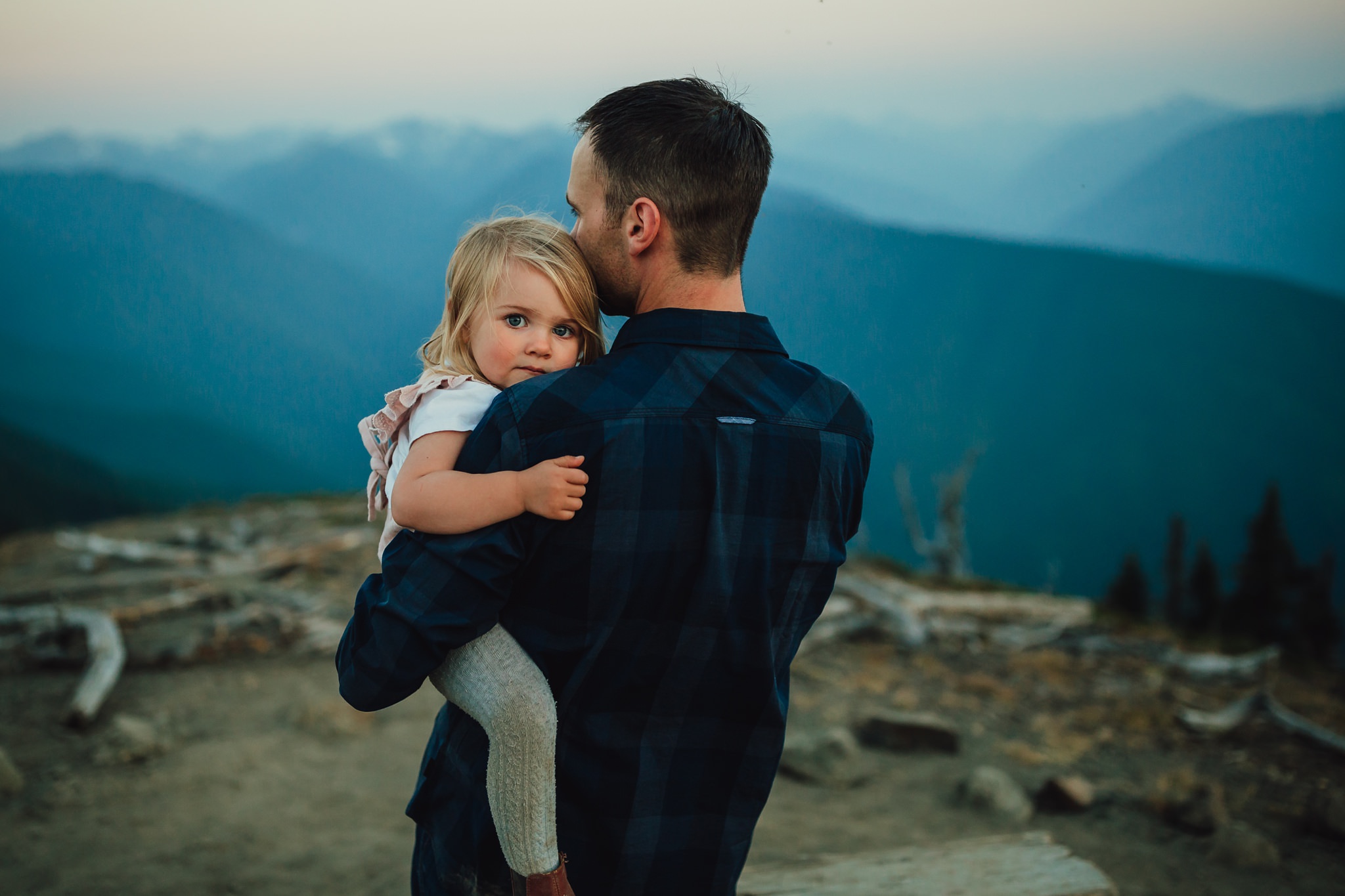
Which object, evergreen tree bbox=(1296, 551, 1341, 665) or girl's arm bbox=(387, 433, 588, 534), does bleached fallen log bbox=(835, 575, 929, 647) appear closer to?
girl's arm bbox=(387, 433, 588, 534)

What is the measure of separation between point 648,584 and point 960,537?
18.5 metres

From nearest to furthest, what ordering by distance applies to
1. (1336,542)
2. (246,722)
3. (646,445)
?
(646,445) < (246,722) < (1336,542)

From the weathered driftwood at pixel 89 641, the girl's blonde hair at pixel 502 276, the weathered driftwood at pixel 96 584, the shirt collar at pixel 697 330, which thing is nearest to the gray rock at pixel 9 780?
the weathered driftwood at pixel 89 641

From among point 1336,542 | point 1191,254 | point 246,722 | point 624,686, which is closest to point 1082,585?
point 1336,542

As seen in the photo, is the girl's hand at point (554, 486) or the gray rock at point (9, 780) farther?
the gray rock at point (9, 780)

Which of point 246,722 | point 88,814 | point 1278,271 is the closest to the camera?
point 88,814

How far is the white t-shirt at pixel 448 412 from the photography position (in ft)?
5.38

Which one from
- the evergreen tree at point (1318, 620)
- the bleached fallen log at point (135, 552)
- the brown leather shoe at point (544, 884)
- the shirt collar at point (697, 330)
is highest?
the shirt collar at point (697, 330)

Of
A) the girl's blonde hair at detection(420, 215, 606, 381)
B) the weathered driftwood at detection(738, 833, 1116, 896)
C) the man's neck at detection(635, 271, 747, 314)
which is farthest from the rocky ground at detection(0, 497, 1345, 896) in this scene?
the man's neck at detection(635, 271, 747, 314)

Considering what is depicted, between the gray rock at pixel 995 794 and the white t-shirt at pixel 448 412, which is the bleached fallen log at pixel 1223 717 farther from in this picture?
the white t-shirt at pixel 448 412

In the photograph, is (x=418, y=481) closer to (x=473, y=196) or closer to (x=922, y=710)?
(x=922, y=710)

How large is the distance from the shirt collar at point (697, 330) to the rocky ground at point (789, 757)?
3841mm

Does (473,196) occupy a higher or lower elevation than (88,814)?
higher

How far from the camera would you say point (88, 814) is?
4746 millimetres
